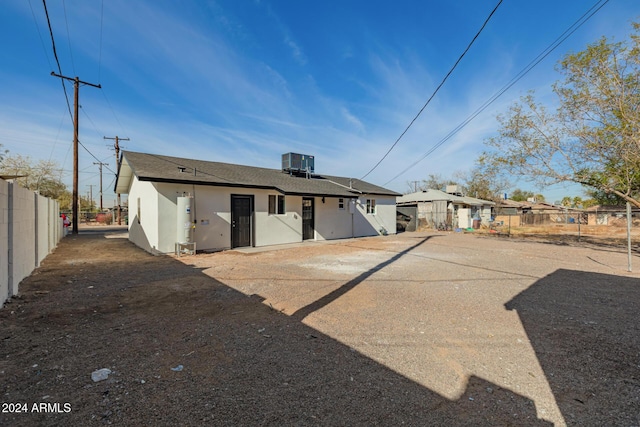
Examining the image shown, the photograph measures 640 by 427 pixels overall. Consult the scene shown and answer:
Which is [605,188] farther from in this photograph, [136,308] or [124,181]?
[124,181]

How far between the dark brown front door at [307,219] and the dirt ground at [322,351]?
777cm

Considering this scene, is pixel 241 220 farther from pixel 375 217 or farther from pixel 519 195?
pixel 519 195

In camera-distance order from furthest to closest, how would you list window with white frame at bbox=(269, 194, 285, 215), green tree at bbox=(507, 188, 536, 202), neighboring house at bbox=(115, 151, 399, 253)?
1. green tree at bbox=(507, 188, 536, 202)
2. window with white frame at bbox=(269, 194, 285, 215)
3. neighboring house at bbox=(115, 151, 399, 253)

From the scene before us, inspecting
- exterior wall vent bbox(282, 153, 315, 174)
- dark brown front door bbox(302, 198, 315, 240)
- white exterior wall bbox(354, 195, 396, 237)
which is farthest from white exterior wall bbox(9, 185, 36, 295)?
white exterior wall bbox(354, 195, 396, 237)


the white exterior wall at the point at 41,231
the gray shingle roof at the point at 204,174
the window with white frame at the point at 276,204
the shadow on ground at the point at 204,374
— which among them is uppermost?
the gray shingle roof at the point at 204,174

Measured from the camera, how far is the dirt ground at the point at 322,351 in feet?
7.34

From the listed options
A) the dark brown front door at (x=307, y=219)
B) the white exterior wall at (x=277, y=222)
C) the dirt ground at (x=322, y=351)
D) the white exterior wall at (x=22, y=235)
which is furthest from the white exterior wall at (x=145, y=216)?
the dark brown front door at (x=307, y=219)

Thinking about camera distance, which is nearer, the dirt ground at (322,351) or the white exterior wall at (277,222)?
the dirt ground at (322,351)

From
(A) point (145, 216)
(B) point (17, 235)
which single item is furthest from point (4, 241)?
(A) point (145, 216)

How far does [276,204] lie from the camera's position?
13109mm

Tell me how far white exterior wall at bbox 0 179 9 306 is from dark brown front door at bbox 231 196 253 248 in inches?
281

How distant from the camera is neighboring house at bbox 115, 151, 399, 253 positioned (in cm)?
1019

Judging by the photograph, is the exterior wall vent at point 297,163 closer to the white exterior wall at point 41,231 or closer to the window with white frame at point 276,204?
the window with white frame at point 276,204

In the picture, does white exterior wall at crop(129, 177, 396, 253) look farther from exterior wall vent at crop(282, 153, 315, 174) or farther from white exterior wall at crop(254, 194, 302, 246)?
exterior wall vent at crop(282, 153, 315, 174)
